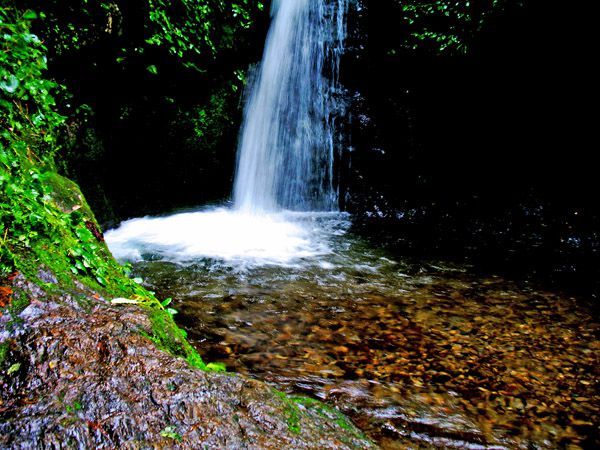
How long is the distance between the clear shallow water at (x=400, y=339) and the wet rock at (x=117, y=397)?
117 centimetres

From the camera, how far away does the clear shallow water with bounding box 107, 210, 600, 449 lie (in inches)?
107

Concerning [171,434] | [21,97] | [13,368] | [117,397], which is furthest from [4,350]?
[21,97]

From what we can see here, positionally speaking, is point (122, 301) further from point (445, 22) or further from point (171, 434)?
point (445, 22)

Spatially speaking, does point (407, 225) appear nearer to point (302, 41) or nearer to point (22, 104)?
point (302, 41)

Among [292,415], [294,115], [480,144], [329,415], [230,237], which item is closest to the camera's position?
[292,415]

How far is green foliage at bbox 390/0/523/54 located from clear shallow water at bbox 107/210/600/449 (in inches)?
221

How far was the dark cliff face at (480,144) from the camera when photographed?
7457 mm

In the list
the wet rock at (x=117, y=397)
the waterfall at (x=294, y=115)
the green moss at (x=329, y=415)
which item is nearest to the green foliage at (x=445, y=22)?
the waterfall at (x=294, y=115)

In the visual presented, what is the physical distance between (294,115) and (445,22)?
13.5 feet

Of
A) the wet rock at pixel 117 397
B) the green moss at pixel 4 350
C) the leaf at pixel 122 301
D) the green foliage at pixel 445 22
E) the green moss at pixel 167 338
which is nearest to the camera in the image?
the wet rock at pixel 117 397

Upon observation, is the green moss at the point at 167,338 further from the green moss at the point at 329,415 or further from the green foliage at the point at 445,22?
the green foliage at the point at 445,22

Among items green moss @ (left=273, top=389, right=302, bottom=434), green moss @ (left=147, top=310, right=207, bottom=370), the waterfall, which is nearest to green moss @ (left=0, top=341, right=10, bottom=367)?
green moss @ (left=147, top=310, right=207, bottom=370)

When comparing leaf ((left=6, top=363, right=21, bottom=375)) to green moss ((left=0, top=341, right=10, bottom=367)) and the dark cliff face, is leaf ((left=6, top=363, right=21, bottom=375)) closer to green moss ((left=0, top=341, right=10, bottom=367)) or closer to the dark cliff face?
green moss ((left=0, top=341, right=10, bottom=367))

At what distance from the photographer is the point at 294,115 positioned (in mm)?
10039
